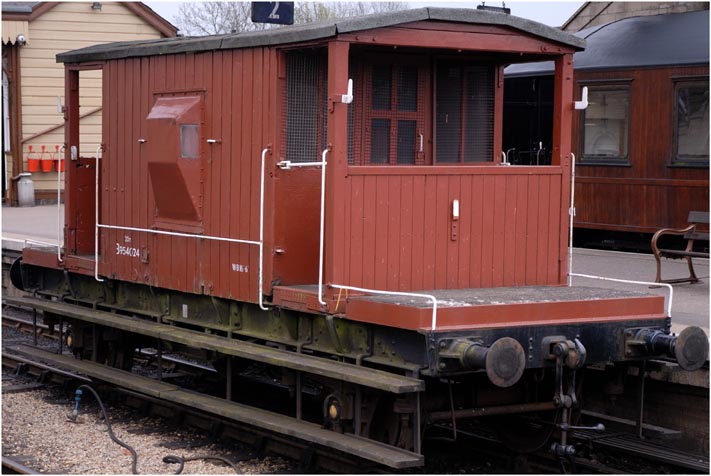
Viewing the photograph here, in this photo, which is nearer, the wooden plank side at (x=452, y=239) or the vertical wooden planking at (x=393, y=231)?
the vertical wooden planking at (x=393, y=231)

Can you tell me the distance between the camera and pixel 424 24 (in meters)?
7.95

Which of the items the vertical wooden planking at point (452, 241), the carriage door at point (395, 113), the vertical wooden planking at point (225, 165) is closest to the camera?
the vertical wooden planking at point (452, 241)

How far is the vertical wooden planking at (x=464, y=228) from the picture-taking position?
8336mm

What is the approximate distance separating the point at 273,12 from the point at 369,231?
7601mm

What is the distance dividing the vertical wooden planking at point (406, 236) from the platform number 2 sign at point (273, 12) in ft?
23.6

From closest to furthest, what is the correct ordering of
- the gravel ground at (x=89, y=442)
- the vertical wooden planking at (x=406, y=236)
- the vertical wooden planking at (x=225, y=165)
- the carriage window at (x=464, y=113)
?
the vertical wooden planking at (x=406, y=236) < the gravel ground at (x=89, y=442) < the vertical wooden planking at (x=225, y=165) < the carriage window at (x=464, y=113)

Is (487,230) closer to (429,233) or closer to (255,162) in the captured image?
(429,233)

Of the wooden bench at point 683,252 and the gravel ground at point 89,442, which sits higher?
the wooden bench at point 683,252

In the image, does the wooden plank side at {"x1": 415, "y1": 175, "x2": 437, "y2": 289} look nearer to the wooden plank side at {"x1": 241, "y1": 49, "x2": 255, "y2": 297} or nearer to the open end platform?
the open end platform

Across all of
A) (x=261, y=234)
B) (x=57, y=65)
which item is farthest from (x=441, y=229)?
(x=57, y=65)

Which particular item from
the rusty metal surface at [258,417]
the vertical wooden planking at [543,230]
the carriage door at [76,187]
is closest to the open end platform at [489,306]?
the vertical wooden planking at [543,230]

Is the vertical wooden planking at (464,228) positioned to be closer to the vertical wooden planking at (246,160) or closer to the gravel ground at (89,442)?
the vertical wooden planking at (246,160)

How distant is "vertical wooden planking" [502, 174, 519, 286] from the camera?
28.0 feet

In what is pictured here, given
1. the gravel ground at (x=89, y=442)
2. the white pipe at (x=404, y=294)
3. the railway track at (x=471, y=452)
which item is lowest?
the gravel ground at (x=89, y=442)
